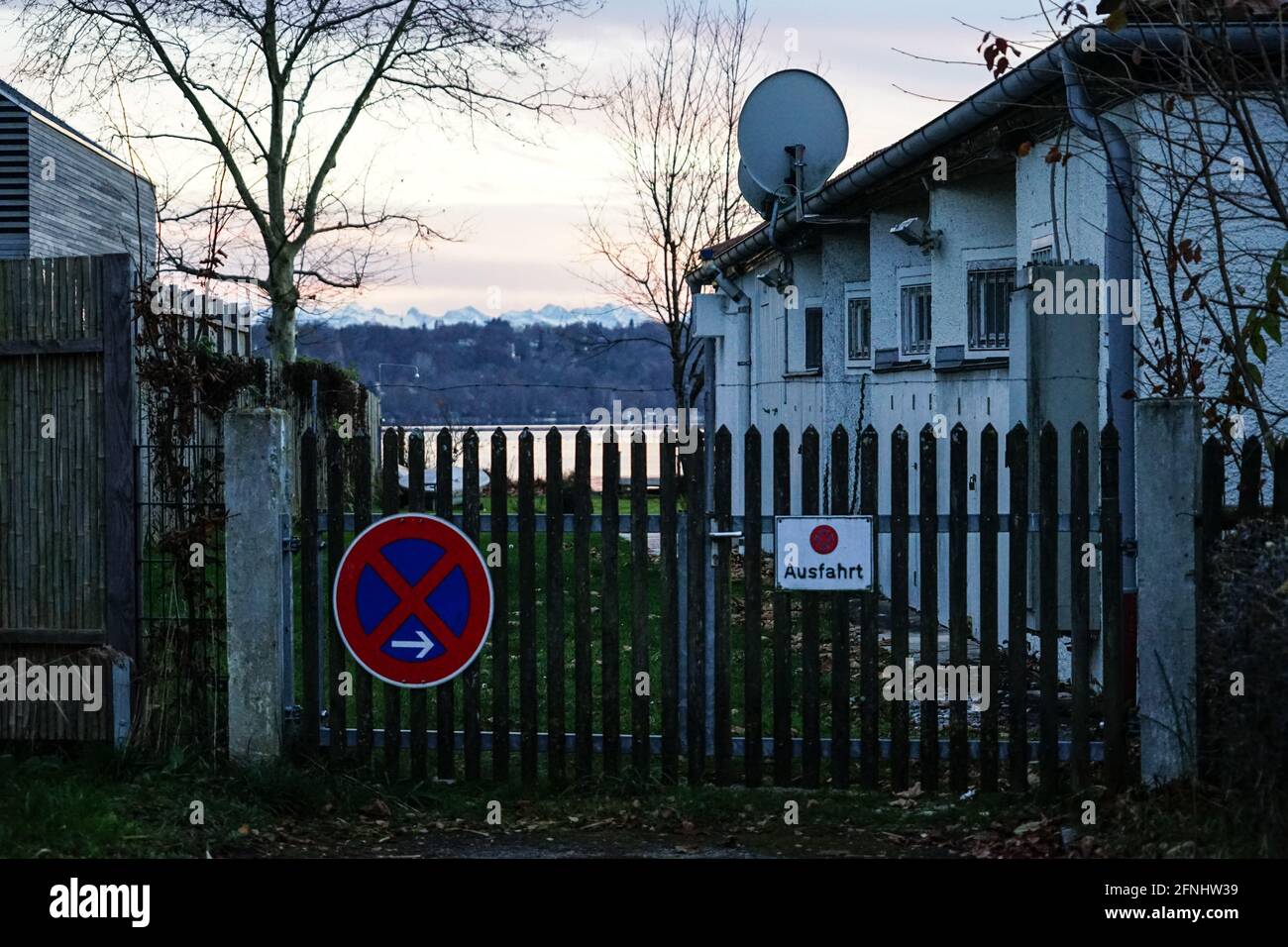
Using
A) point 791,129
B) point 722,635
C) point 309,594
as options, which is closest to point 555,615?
point 722,635

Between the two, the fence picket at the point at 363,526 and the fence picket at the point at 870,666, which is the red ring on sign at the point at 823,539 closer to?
the fence picket at the point at 870,666

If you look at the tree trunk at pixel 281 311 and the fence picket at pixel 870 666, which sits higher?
the tree trunk at pixel 281 311

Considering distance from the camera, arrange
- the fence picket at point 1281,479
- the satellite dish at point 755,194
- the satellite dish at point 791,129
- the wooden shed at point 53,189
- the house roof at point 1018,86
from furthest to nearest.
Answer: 1. the wooden shed at point 53,189
2. the satellite dish at point 755,194
3. the satellite dish at point 791,129
4. the house roof at point 1018,86
5. the fence picket at point 1281,479

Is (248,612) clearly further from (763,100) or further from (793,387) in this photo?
(793,387)

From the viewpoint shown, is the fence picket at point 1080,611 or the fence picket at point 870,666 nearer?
the fence picket at point 1080,611

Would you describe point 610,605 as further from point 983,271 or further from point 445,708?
point 983,271

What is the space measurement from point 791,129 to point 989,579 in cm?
836

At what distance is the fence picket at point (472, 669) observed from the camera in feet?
25.1

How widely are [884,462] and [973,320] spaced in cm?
330

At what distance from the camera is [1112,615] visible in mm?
7434

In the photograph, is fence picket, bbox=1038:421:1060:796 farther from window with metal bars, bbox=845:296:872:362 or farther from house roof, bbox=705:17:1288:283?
window with metal bars, bbox=845:296:872:362

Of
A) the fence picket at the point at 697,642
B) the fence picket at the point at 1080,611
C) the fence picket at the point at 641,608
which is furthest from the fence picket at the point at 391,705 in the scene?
the fence picket at the point at 1080,611

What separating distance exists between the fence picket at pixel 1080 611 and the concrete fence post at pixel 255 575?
151 inches

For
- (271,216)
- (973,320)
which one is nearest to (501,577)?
(973,320)
